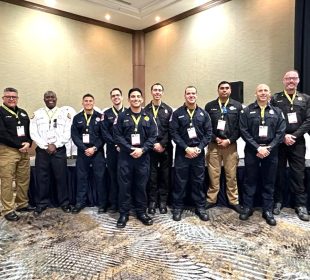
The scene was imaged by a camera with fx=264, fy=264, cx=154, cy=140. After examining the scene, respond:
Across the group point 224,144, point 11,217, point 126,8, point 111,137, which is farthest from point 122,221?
point 126,8

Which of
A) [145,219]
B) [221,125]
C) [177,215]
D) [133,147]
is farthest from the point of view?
[221,125]

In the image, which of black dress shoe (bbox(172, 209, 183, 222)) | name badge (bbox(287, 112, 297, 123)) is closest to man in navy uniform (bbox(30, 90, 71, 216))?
black dress shoe (bbox(172, 209, 183, 222))

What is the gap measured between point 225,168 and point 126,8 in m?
4.54

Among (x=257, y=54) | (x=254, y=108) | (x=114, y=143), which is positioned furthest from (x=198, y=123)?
(x=257, y=54)

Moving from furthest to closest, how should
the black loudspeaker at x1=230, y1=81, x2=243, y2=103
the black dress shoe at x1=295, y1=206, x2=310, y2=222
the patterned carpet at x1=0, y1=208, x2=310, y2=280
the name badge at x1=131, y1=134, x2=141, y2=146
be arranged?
1. the black loudspeaker at x1=230, y1=81, x2=243, y2=103
2. the black dress shoe at x1=295, y1=206, x2=310, y2=222
3. the name badge at x1=131, y1=134, x2=141, y2=146
4. the patterned carpet at x1=0, y1=208, x2=310, y2=280

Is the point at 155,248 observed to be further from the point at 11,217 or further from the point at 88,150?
the point at 11,217

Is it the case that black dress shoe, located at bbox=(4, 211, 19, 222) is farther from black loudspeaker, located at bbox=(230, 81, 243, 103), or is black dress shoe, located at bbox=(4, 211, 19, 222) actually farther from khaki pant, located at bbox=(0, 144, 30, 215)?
black loudspeaker, located at bbox=(230, 81, 243, 103)

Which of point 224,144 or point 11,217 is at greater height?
point 224,144

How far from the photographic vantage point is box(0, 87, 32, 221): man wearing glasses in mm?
2973

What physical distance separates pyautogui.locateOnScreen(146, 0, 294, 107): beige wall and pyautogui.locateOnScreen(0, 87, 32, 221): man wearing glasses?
3984 mm

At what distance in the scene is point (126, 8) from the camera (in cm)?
591

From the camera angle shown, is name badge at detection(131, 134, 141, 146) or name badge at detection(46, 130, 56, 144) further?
name badge at detection(46, 130, 56, 144)

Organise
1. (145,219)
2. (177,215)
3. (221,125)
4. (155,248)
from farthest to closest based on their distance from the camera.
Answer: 1. (221,125)
2. (177,215)
3. (145,219)
4. (155,248)

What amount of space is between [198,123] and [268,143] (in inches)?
30.2
